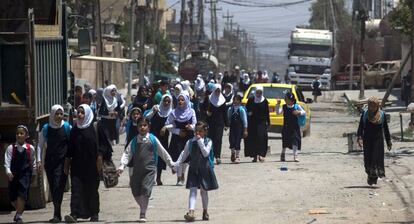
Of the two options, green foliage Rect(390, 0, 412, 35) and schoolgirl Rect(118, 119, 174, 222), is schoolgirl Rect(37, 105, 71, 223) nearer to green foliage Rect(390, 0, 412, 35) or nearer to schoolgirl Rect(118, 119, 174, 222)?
schoolgirl Rect(118, 119, 174, 222)

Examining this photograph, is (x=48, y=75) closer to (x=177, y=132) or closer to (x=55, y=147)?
(x=55, y=147)

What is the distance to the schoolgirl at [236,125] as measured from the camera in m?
22.0

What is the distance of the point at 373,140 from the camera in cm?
1691

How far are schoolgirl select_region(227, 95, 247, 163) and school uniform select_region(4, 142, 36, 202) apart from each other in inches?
343

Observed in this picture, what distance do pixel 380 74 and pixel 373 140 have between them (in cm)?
4860

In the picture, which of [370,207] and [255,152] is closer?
[370,207]

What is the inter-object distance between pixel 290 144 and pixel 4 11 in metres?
6.83

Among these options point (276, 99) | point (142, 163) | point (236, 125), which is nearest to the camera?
point (142, 163)

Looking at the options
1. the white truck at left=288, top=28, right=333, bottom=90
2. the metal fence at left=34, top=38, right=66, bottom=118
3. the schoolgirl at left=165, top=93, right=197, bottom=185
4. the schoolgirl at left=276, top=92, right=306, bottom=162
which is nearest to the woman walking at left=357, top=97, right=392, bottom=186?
the schoolgirl at left=165, top=93, right=197, bottom=185

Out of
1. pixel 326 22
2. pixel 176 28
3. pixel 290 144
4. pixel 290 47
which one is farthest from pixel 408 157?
pixel 176 28

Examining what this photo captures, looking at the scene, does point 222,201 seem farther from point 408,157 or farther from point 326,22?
point 326,22

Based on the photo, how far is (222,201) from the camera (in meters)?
15.4

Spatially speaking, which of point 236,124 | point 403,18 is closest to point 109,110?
point 236,124

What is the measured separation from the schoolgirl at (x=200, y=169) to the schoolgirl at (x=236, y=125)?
26.8 ft
